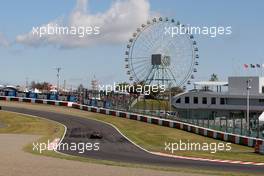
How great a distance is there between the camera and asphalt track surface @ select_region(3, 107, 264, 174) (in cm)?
2624

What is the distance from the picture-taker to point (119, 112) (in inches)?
2510

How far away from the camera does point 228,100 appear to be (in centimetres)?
8631

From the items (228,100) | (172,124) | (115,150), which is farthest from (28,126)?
(228,100)

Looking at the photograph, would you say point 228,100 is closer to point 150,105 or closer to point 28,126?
point 150,105

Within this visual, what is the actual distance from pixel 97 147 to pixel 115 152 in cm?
317

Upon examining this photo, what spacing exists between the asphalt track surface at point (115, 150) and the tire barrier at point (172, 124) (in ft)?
21.6

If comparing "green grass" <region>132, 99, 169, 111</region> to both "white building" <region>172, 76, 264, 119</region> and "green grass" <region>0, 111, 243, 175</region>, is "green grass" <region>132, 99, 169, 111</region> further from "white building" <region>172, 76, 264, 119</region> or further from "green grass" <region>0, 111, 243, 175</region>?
"green grass" <region>0, 111, 243, 175</region>

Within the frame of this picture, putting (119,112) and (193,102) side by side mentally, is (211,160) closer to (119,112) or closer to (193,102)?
(119,112)

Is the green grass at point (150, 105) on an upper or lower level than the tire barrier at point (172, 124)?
upper

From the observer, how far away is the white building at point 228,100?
83.2m

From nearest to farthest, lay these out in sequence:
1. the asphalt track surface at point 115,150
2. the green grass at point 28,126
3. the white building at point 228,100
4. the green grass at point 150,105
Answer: the asphalt track surface at point 115,150 < the green grass at point 28,126 < the green grass at point 150,105 < the white building at point 228,100

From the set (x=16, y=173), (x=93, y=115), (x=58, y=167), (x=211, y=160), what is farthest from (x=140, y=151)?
(x=93, y=115)

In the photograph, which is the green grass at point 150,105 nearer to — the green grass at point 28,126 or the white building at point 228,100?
the white building at point 228,100

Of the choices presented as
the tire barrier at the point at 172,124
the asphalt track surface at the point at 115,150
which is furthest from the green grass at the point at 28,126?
the tire barrier at the point at 172,124
